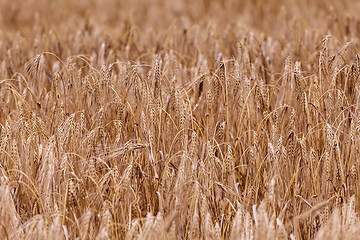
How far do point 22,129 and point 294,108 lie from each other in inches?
51.6

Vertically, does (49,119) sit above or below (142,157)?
above

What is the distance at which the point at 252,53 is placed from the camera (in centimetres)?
324

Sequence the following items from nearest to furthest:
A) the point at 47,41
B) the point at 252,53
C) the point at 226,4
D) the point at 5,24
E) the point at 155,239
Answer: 1. the point at 155,239
2. the point at 252,53
3. the point at 47,41
4. the point at 5,24
5. the point at 226,4

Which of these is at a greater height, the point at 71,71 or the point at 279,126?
the point at 71,71

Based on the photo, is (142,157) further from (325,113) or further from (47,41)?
(47,41)

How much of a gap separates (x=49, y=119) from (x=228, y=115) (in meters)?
0.93

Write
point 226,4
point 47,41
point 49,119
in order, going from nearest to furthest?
point 49,119, point 47,41, point 226,4

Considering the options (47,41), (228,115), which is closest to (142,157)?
(228,115)

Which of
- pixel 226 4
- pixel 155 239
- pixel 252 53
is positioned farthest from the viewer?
pixel 226 4

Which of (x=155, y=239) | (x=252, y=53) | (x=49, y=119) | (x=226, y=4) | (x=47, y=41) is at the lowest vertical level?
(x=155, y=239)

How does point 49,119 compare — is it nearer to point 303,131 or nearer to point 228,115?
point 228,115

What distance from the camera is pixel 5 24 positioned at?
5.74 metres

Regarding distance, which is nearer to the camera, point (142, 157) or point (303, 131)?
point (142, 157)

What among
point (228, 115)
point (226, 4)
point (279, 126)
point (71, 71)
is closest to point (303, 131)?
point (279, 126)
